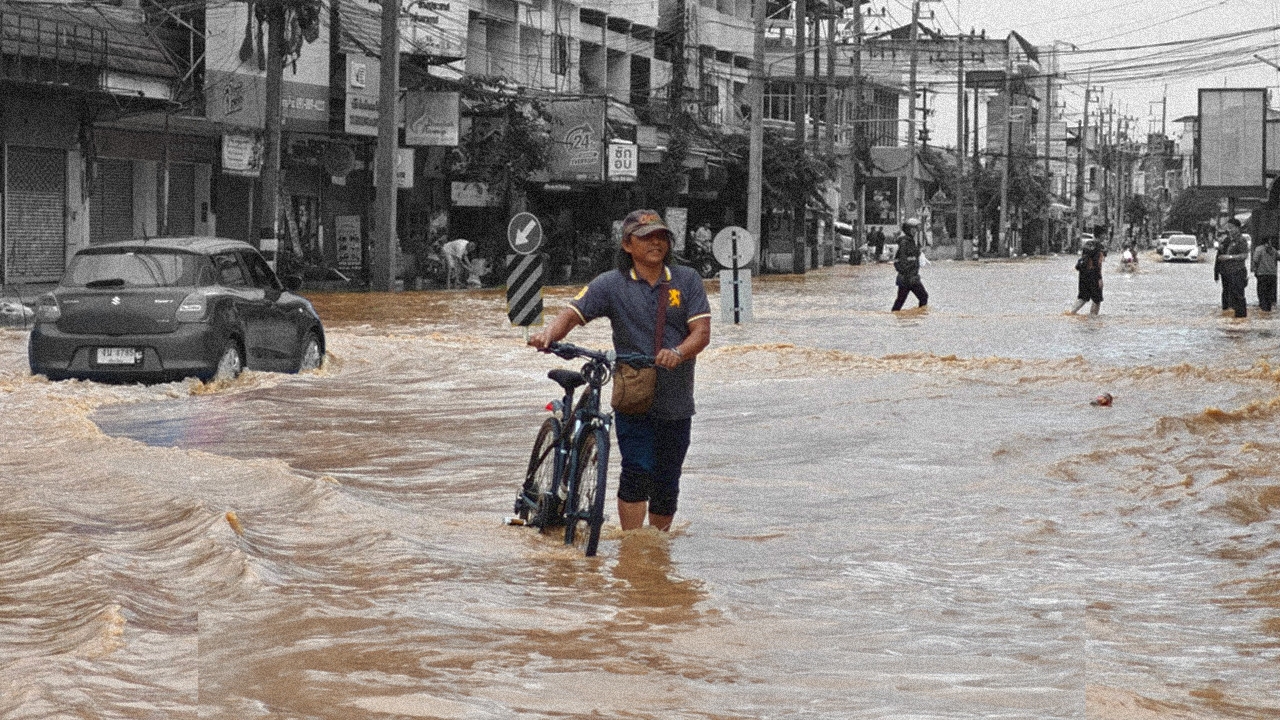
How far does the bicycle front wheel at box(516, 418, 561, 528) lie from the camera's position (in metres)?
8.76

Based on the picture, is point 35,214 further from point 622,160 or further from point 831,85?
point 831,85

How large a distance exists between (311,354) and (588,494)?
35.0ft

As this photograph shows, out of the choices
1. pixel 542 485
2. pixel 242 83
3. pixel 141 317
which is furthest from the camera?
pixel 242 83

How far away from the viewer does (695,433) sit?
1444cm

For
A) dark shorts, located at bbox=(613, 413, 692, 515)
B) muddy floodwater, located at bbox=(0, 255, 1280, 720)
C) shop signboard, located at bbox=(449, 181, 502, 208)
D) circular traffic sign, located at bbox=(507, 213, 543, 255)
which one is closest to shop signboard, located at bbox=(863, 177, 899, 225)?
shop signboard, located at bbox=(449, 181, 502, 208)

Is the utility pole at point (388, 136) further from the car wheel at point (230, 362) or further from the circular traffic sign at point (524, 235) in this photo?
the car wheel at point (230, 362)

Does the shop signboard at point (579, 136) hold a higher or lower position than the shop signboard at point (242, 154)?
higher

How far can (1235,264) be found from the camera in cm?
3048

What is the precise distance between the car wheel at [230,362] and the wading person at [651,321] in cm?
872

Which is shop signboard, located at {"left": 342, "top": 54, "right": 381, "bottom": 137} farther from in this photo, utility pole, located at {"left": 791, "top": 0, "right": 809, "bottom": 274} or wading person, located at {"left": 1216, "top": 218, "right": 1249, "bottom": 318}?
utility pole, located at {"left": 791, "top": 0, "right": 809, "bottom": 274}

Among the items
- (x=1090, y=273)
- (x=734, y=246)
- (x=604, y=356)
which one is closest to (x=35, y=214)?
(x=734, y=246)

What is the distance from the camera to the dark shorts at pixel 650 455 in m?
8.41

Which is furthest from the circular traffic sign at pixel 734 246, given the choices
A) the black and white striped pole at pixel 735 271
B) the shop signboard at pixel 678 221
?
the shop signboard at pixel 678 221

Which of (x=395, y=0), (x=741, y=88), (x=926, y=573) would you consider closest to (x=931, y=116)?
(x=741, y=88)
